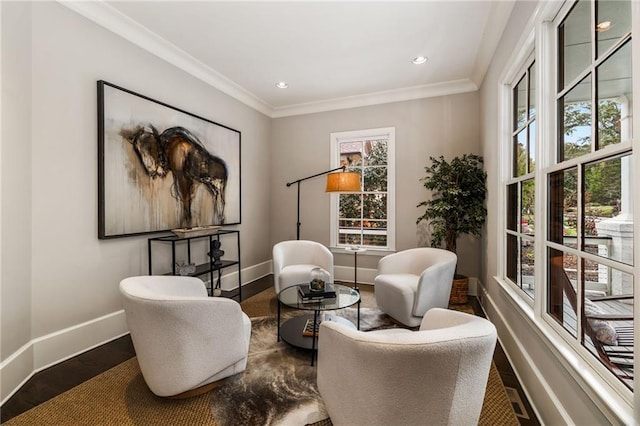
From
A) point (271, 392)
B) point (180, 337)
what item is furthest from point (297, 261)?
point (180, 337)

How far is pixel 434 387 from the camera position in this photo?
1.11 meters

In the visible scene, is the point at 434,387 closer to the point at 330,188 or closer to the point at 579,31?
the point at 579,31

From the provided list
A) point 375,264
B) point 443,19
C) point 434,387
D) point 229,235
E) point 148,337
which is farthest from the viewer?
point 375,264

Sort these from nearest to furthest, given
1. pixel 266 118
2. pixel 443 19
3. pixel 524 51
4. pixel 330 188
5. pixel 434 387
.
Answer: pixel 434 387 < pixel 524 51 < pixel 443 19 < pixel 330 188 < pixel 266 118

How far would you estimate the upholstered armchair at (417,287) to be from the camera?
2.71 metres

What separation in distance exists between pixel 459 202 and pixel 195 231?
120 inches

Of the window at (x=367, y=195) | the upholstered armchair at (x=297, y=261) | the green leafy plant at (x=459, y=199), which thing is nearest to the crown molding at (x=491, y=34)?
the green leafy plant at (x=459, y=199)

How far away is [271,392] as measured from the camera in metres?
1.84

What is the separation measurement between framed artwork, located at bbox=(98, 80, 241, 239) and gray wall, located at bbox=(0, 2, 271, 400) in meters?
0.10

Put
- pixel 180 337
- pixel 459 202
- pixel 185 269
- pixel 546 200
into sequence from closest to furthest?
pixel 180 337, pixel 546 200, pixel 185 269, pixel 459 202

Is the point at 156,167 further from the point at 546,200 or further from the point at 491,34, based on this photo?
the point at 491,34

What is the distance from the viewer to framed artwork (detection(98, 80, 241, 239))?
2.55 meters

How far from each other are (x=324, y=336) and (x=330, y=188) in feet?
8.27

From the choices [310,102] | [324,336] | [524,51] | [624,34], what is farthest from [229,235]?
[624,34]
